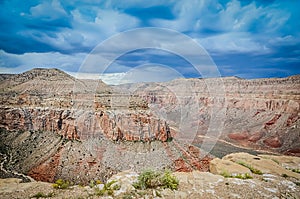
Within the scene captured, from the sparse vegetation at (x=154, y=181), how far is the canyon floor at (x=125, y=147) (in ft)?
1.57

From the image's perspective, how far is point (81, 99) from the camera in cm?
4625

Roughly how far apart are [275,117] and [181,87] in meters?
77.6

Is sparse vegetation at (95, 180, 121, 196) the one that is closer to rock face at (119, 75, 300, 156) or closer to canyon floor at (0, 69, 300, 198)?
canyon floor at (0, 69, 300, 198)

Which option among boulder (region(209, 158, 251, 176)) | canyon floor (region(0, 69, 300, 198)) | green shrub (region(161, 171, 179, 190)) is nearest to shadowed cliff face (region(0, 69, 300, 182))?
canyon floor (region(0, 69, 300, 198))

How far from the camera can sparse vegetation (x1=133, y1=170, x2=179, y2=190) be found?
12.9 metres

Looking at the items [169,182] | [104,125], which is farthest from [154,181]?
[104,125]

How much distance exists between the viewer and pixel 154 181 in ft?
43.8

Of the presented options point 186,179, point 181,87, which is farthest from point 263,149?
point 181,87

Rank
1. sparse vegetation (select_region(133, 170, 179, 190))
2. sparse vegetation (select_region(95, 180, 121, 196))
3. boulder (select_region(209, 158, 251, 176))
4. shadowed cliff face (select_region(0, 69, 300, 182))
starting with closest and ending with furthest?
sparse vegetation (select_region(95, 180, 121, 196)) → sparse vegetation (select_region(133, 170, 179, 190)) → boulder (select_region(209, 158, 251, 176)) → shadowed cliff face (select_region(0, 69, 300, 182))

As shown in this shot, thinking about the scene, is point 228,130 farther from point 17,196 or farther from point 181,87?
point 17,196

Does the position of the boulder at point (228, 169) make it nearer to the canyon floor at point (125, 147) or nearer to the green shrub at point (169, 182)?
the canyon floor at point (125, 147)

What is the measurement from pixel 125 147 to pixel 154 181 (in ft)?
69.4

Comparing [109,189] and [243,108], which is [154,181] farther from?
[243,108]

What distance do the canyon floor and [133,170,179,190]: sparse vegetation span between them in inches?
18.9
